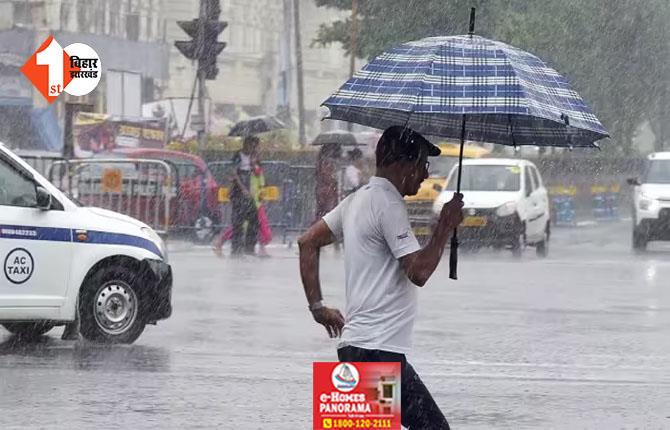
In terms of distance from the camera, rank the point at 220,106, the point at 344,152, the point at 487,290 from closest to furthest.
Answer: the point at 487,290
the point at 344,152
the point at 220,106

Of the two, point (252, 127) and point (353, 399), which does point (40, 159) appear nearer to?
point (252, 127)

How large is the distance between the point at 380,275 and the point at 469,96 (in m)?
0.85

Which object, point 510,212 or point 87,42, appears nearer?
point 510,212

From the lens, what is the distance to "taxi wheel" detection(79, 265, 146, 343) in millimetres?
12539

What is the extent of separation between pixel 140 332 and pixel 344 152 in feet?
70.6

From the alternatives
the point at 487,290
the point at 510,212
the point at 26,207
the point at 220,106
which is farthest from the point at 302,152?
the point at 220,106

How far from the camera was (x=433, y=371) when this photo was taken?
1151cm

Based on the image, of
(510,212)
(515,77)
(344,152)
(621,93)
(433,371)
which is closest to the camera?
(515,77)

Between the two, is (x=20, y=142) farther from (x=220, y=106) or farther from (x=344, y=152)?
(x=220, y=106)

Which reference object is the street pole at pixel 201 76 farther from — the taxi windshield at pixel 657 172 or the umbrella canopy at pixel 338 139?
the taxi windshield at pixel 657 172

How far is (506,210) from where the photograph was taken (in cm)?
2564

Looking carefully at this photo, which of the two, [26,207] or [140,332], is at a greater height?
[26,207]

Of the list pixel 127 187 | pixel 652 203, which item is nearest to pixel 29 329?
pixel 127 187

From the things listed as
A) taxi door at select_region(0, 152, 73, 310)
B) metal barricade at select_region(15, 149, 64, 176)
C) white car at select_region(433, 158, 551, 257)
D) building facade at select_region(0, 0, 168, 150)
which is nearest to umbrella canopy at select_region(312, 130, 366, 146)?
white car at select_region(433, 158, 551, 257)
